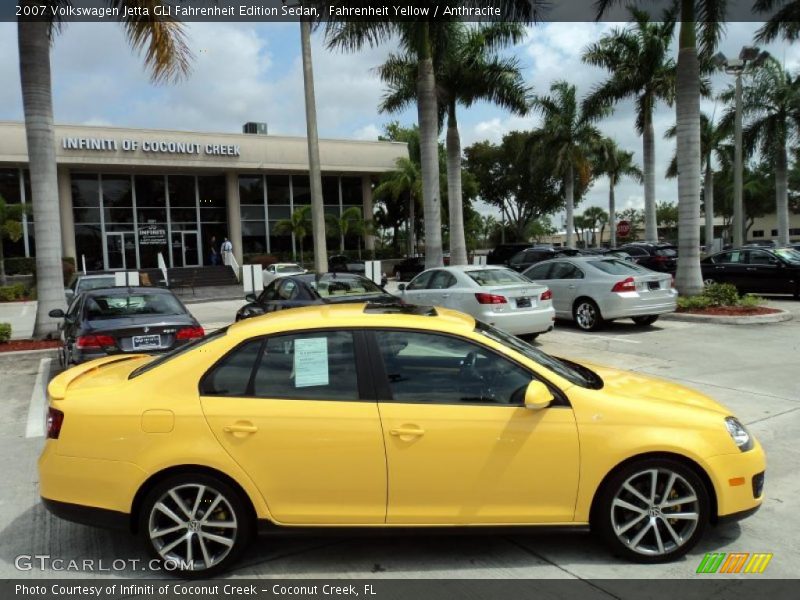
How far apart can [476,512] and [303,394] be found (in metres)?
1.15

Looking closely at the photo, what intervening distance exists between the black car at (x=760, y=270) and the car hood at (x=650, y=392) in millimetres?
14957

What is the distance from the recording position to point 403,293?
41.1ft

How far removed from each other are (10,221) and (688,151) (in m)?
26.5

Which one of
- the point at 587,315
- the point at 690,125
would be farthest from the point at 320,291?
the point at 690,125

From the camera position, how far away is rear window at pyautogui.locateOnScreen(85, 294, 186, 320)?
809 centimetres

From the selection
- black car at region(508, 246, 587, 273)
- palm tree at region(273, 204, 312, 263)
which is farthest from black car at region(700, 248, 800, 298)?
palm tree at region(273, 204, 312, 263)

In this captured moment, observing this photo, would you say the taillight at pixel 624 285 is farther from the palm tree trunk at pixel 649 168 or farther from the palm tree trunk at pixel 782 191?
the palm tree trunk at pixel 782 191

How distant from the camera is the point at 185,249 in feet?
119

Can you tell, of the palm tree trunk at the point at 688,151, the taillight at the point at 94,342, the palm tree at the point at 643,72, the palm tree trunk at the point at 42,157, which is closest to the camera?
the taillight at the point at 94,342

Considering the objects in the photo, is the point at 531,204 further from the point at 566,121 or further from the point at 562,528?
→ the point at 562,528

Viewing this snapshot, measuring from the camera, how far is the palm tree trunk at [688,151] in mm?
14961

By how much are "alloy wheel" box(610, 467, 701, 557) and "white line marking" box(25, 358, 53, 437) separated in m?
5.62

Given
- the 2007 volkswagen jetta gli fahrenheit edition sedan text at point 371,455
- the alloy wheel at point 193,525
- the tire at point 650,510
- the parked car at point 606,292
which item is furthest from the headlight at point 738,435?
the parked car at point 606,292

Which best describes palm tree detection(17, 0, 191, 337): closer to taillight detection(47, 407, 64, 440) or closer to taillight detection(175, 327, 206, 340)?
taillight detection(175, 327, 206, 340)
